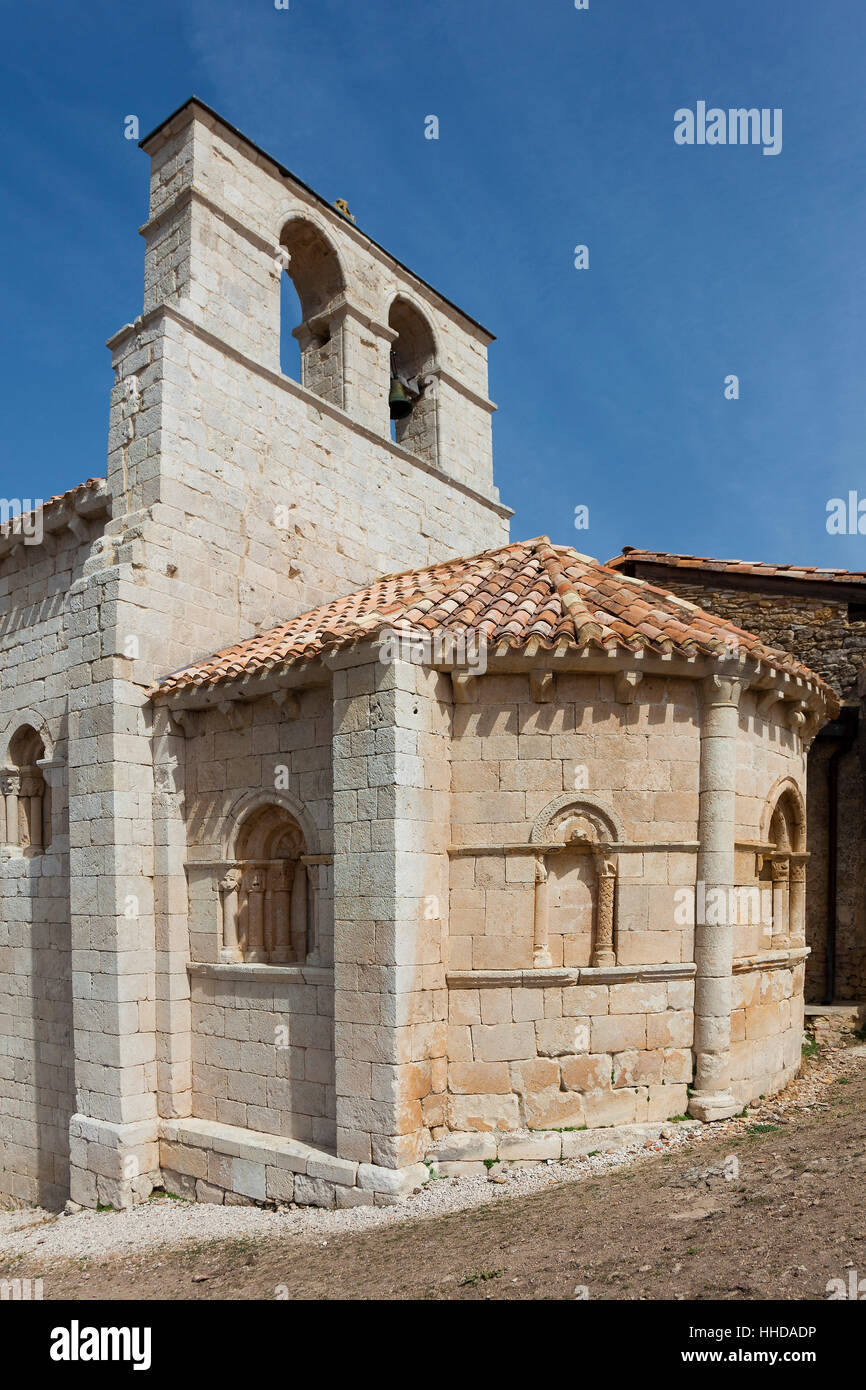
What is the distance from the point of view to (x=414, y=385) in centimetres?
1318

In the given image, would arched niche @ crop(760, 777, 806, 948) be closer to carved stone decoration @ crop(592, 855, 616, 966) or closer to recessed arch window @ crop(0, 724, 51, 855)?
carved stone decoration @ crop(592, 855, 616, 966)

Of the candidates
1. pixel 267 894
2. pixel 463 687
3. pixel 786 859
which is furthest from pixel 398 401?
pixel 786 859

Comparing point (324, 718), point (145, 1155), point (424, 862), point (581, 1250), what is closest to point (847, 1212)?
point (581, 1250)

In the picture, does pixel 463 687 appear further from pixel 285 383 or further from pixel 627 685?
pixel 285 383

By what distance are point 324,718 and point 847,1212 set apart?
5.07 meters

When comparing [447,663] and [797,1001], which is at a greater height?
[447,663]

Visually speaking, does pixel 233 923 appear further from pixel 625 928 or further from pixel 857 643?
pixel 857 643

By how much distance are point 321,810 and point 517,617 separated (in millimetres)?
2330

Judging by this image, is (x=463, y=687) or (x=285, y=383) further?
(x=285, y=383)

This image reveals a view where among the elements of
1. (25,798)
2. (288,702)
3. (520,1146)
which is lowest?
(520,1146)

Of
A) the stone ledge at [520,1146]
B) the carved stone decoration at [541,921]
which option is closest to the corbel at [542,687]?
the carved stone decoration at [541,921]

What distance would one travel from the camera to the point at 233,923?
8648 millimetres

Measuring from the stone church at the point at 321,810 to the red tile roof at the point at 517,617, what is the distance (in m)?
0.04

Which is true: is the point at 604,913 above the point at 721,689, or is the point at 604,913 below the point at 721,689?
below
